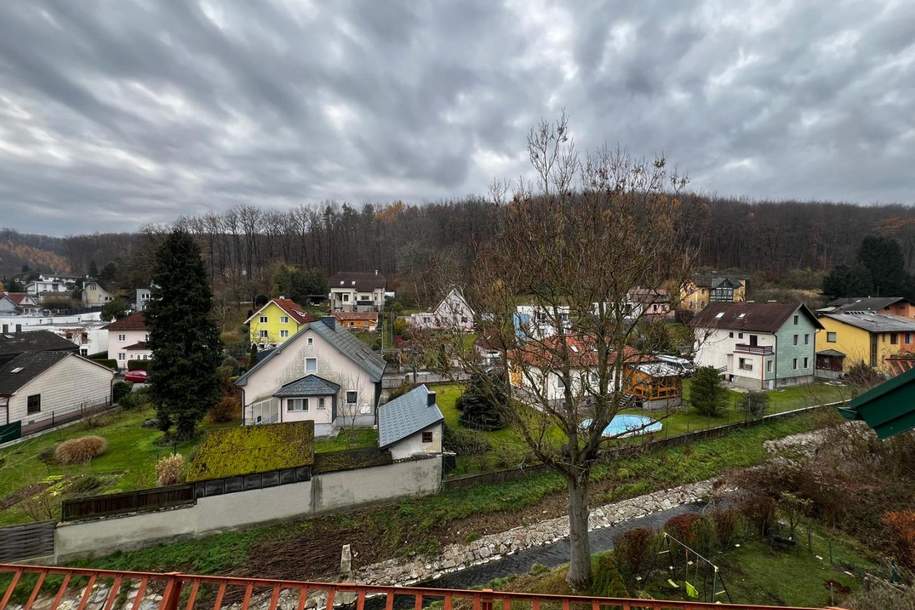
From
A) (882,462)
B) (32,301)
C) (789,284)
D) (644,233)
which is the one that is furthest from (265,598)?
(32,301)

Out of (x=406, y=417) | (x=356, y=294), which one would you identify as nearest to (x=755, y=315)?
(x=406, y=417)

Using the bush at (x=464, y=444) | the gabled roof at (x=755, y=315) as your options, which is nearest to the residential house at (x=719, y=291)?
the gabled roof at (x=755, y=315)

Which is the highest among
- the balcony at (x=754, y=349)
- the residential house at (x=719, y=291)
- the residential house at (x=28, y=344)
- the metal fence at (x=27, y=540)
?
the residential house at (x=719, y=291)

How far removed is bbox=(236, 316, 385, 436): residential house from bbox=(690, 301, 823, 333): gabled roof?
66.2 ft

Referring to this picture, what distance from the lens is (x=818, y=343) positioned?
28.8 metres

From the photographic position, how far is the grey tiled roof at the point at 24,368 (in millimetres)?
19312

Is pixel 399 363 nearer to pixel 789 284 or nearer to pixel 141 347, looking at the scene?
pixel 141 347

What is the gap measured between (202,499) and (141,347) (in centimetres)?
2556

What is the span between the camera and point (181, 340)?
17.9 m

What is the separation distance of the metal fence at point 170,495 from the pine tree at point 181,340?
22.1 ft

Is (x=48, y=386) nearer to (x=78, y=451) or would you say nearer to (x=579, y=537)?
(x=78, y=451)

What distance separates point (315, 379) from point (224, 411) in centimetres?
554

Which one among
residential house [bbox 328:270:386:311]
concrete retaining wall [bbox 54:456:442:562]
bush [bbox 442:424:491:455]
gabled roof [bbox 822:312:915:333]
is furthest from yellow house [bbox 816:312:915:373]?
residential house [bbox 328:270:386:311]

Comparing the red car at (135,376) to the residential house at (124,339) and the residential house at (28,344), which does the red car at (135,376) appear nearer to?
the residential house at (124,339)
